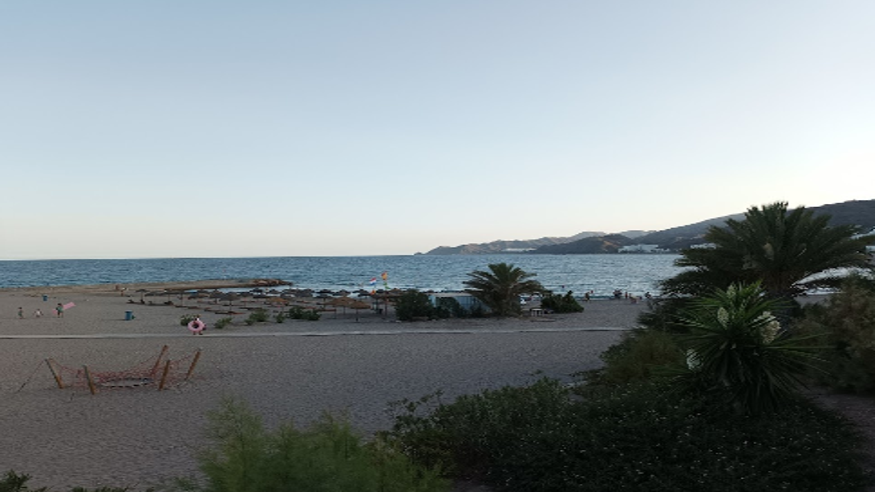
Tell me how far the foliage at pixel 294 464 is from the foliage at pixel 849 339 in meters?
7.30

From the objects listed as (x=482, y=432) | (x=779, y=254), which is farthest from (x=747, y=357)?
(x=779, y=254)

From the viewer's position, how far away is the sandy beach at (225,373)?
845 centimetres

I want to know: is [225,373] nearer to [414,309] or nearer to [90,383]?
[90,383]

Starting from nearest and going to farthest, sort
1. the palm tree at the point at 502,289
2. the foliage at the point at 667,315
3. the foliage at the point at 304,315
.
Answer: the foliage at the point at 667,315 → the palm tree at the point at 502,289 → the foliage at the point at 304,315

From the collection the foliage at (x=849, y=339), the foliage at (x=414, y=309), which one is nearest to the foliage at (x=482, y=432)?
the foliage at (x=849, y=339)

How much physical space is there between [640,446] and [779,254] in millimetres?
8586

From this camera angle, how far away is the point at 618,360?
Answer: 1130 centimetres

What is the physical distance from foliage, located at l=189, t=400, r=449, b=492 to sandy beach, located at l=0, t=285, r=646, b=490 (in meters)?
1.07

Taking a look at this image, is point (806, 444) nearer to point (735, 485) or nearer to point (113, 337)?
point (735, 485)

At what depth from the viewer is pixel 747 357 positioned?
7.65 meters

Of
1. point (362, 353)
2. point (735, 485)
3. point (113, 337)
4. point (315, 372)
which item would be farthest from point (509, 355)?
point (113, 337)

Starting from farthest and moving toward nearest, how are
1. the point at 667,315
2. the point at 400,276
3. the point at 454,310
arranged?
the point at 400,276 < the point at 454,310 < the point at 667,315

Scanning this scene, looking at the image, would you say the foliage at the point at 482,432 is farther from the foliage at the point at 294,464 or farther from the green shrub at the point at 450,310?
the green shrub at the point at 450,310

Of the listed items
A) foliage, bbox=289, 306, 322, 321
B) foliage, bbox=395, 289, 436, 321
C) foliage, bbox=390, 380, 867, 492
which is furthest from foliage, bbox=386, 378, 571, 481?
foliage, bbox=289, 306, 322, 321
